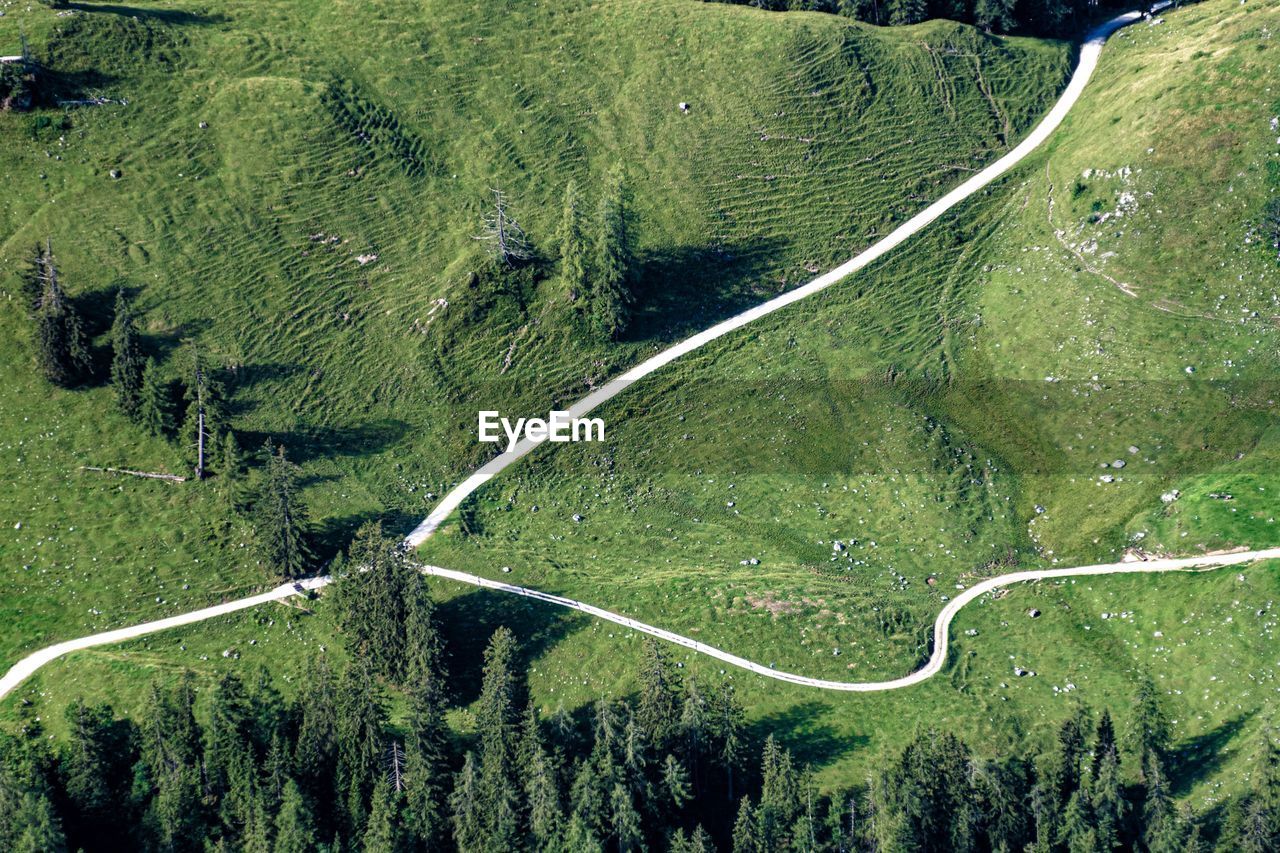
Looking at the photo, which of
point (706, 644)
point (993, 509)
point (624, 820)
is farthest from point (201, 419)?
point (993, 509)

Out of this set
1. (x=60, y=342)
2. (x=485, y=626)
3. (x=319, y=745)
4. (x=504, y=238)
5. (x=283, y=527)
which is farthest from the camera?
(x=504, y=238)

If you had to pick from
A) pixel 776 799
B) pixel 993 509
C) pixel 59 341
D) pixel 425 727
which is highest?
pixel 59 341

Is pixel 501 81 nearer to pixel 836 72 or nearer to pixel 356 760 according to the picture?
pixel 836 72

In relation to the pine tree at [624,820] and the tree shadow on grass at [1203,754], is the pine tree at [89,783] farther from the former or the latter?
the tree shadow on grass at [1203,754]

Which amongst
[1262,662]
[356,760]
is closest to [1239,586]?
[1262,662]

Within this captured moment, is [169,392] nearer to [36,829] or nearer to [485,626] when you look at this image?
[485,626]

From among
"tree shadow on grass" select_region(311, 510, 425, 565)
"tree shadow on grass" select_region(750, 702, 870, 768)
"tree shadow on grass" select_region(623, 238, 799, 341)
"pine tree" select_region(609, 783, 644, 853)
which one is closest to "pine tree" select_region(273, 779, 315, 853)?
"pine tree" select_region(609, 783, 644, 853)

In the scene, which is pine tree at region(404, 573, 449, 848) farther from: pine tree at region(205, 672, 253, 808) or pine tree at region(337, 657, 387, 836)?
pine tree at region(205, 672, 253, 808)
